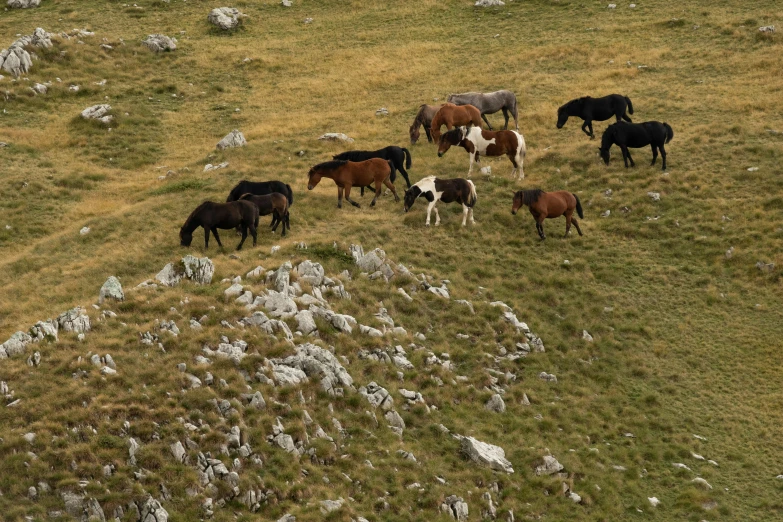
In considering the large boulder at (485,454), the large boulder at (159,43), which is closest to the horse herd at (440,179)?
the large boulder at (485,454)

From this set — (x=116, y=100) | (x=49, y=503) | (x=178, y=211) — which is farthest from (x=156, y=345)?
(x=116, y=100)

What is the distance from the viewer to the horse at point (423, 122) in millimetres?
34125

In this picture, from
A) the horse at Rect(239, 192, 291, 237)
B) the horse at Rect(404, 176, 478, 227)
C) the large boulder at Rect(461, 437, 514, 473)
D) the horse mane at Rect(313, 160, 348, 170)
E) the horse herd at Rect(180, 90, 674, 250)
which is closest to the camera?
the large boulder at Rect(461, 437, 514, 473)

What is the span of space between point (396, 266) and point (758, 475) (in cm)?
1012

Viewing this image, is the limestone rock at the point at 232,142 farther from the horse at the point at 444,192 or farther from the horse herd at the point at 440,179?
the horse at the point at 444,192

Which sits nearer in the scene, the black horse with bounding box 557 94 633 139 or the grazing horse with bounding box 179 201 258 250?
the grazing horse with bounding box 179 201 258 250

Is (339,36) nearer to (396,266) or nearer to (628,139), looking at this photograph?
(628,139)

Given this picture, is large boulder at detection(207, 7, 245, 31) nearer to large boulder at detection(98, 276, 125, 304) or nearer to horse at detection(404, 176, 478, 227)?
horse at detection(404, 176, 478, 227)

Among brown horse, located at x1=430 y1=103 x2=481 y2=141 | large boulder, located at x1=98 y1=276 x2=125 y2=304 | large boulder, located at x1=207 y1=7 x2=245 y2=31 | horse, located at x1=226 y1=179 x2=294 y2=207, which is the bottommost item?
large boulder, located at x1=98 y1=276 x2=125 y2=304

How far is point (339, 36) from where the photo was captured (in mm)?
53125

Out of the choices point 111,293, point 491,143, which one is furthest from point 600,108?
point 111,293

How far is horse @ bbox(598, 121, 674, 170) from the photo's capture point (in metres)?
29.1

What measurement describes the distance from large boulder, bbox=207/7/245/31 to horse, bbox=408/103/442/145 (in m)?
24.8

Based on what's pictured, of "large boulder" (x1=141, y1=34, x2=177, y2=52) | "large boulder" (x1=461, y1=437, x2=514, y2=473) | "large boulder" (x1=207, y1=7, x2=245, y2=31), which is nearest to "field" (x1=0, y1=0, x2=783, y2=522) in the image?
"large boulder" (x1=461, y1=437, x2=514, y2=473)
